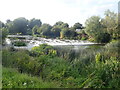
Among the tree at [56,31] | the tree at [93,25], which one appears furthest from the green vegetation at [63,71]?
the tree at [56,31]

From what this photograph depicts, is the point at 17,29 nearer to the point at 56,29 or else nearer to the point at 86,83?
the point at 56,29

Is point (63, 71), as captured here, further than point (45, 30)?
No

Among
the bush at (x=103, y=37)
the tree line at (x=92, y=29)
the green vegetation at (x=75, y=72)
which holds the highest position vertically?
the tree line at (x=92, y=29)

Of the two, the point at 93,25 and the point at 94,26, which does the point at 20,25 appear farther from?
the point at 94,26

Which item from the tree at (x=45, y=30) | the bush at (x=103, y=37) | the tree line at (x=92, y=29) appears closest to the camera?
the tree line at (x=92, y=29)

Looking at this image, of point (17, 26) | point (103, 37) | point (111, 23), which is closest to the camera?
point (111, 23)

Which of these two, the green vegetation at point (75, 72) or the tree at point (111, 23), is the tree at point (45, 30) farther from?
the green vegetation at point (75, 72)

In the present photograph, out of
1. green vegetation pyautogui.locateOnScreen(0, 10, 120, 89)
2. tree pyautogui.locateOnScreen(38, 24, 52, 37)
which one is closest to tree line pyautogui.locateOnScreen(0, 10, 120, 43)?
tree pyautogui.locateOnScreen(38, 24, 52, 37)

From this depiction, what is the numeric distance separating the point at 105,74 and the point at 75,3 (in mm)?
5558

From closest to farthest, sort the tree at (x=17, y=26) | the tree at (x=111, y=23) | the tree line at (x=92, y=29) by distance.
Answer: the tree at (x=111, y=23), the tree line at (x=92, y=29), the tree at (x=17, y=26)

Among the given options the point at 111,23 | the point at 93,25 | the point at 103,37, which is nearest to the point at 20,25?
the point at 93,25

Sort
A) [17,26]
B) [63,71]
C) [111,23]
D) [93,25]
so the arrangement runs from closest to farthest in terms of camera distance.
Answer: [63,71], [111,23], [93,25], [17,26]

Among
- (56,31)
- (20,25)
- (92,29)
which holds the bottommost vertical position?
(92,29)

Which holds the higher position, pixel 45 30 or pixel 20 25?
pixel 20 25
